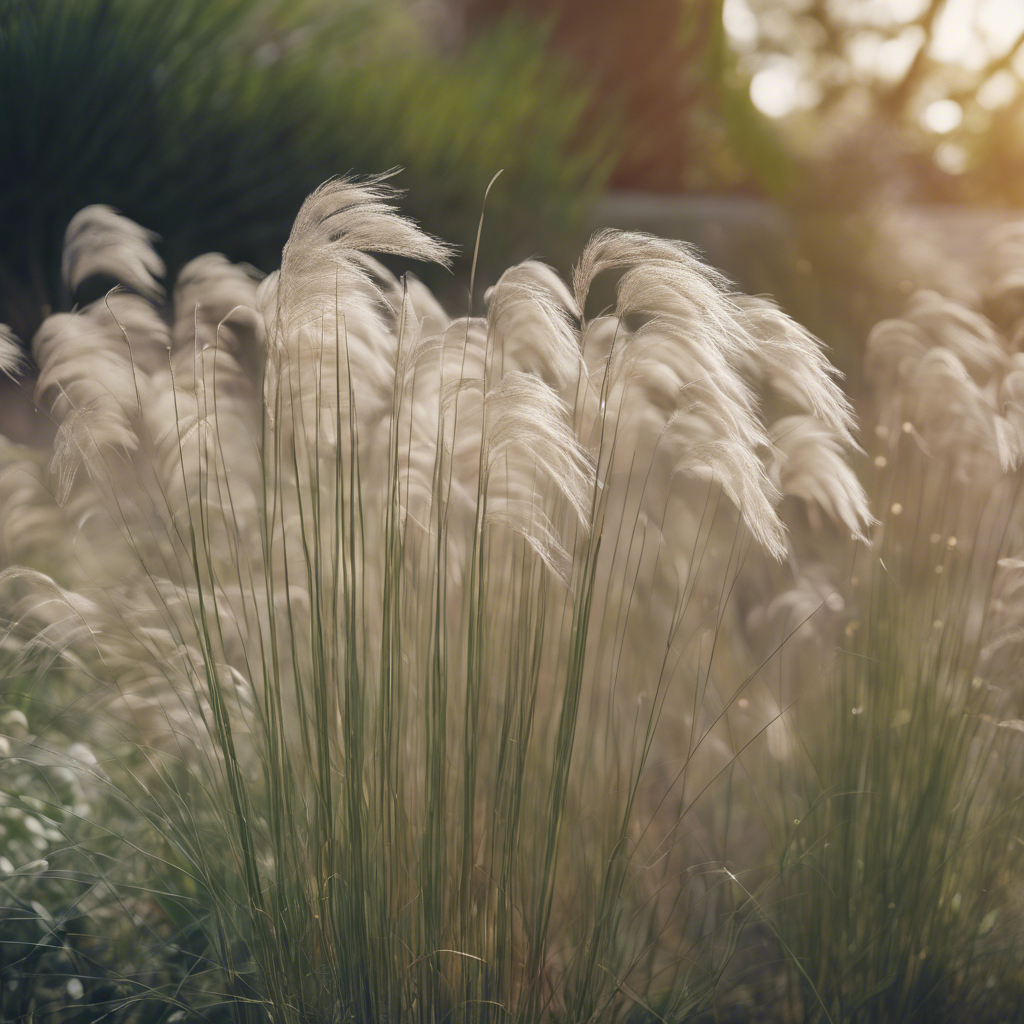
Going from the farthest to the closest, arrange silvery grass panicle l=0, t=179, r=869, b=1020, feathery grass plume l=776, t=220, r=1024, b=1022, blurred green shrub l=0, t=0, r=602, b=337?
blurred green shrub l=0, t=0, r=602, b=337 < feathery grass plume l=776, t=220, r=1024, b=1022 < silvery grass panicle l=0, t=179, r=869, b=1020

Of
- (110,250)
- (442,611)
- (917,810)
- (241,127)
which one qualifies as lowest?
(917,810)

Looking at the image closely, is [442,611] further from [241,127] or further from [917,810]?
[241,127]

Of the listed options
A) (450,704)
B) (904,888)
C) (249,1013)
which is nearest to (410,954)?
(249,1013)

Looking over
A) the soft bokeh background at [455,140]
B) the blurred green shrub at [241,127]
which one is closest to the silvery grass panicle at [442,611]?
the soft bokeh background at [455,140]

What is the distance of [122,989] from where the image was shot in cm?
176

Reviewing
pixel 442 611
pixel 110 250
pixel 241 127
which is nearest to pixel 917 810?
Result: pixel 442 611

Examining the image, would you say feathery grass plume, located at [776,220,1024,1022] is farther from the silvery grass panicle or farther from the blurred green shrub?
the blurred green shrub

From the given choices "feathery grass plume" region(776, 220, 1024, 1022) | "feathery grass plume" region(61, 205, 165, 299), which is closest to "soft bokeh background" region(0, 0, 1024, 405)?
"feathery grass plume" region(776, 220, 1024, 1022)

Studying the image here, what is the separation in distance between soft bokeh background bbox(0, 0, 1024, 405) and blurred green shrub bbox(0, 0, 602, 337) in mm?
13

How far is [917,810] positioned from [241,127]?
5.04 meters

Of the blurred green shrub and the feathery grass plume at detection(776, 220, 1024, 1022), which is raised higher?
the blurred green shrub

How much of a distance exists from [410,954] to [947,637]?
3.81 feet

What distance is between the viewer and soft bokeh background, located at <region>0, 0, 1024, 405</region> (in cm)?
504

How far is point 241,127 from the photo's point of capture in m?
5.46
